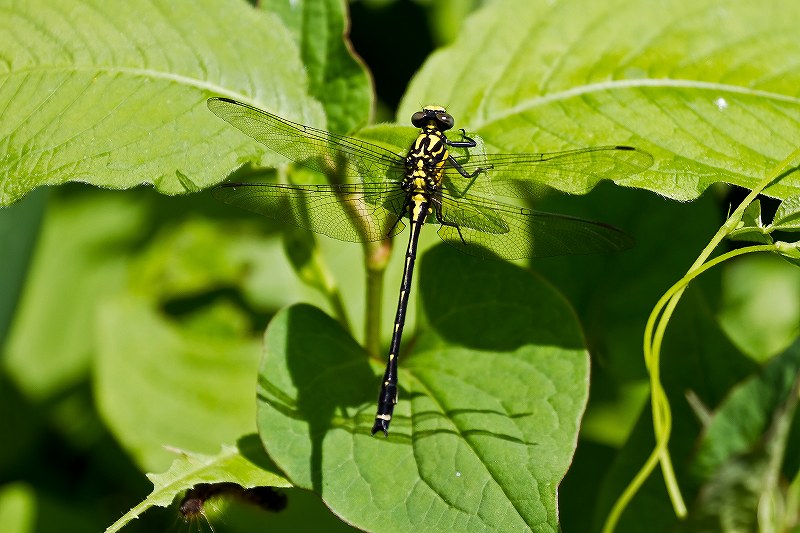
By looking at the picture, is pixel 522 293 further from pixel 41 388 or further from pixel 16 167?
pixel 41 388

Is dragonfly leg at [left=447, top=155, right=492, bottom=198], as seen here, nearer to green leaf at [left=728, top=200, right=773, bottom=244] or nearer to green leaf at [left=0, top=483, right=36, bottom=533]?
green leaf at [left=728, top=200, right=773, bottom=244]

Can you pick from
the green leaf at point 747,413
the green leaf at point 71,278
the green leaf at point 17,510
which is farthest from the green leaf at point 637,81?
the green leaf at point 71,278

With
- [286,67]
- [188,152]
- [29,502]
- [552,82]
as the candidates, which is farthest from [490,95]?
[29,502]

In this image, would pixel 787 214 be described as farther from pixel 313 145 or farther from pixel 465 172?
pixel 313 145

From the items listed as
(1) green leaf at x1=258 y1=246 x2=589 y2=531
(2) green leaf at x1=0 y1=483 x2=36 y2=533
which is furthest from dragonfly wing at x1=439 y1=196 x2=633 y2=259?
(2) green leaf at x1=0 y1=483 x2=36 y2=533

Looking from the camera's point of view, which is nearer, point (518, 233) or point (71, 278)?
point (518, 233)

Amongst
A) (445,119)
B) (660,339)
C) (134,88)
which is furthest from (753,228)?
(134,88)

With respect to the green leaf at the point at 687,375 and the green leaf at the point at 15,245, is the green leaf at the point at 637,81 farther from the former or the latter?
the green leaf at the point at 15,245
